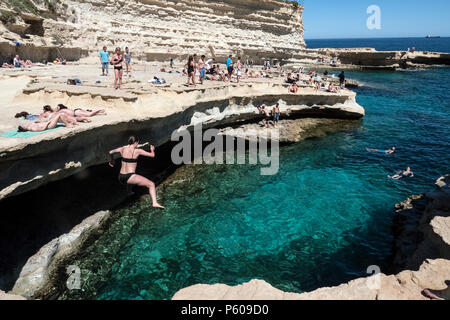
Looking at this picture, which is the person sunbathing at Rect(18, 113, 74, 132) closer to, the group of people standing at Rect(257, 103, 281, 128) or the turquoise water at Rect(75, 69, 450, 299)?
the turquoise water at Rect(75, 69, 450, 299)

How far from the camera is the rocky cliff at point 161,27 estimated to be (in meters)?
20.4

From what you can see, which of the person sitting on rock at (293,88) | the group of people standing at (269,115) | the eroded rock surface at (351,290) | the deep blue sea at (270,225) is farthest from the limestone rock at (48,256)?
the person sitting on rock at (293,88)

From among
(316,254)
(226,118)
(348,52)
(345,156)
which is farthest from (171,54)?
(348,52)

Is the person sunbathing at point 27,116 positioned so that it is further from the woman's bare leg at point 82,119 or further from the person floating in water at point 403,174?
the person floating in water at point 403,174

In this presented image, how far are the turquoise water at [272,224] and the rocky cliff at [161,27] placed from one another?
15.0 metres

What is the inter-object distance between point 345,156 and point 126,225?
10850 mm

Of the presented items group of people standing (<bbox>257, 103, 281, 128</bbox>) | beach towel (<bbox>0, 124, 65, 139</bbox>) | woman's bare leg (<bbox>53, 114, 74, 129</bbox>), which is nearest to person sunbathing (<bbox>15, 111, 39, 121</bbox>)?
woman's bare leg (<bbox>53, 114, 74, 129</bbox>)

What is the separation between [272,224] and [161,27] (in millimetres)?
25788

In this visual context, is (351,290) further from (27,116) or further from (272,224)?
(27,116)

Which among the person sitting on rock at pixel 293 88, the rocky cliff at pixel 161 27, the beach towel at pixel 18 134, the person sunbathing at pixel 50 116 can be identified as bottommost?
the beach towel at pixel 18 134

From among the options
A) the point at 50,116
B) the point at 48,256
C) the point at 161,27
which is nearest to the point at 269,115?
the point at 50,116

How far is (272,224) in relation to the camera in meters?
9.20
